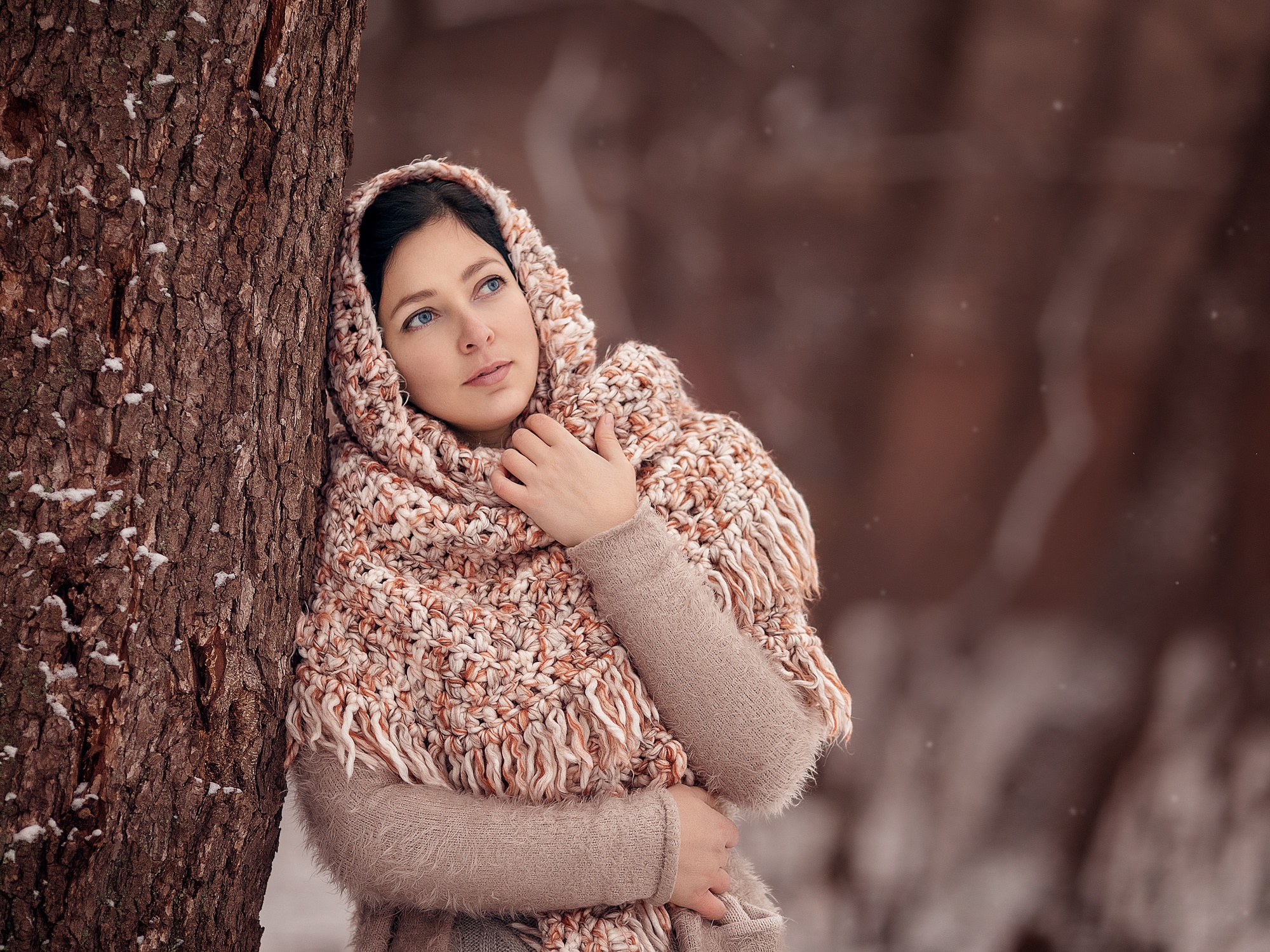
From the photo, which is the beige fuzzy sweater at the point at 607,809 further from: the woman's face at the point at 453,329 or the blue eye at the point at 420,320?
the blue eye at the point at 420,320

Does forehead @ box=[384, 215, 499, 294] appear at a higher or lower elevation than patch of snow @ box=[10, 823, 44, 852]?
higher

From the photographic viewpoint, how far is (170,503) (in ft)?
3.26

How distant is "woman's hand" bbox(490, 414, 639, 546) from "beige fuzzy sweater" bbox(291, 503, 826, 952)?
31 millimetres

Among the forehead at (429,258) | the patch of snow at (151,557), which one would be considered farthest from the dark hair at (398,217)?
the patch of snow at (151,557)

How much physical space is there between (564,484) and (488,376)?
0.65 feet

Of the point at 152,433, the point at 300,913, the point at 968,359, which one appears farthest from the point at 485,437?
the point at 300,913

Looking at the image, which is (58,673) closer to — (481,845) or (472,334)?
(481,845)

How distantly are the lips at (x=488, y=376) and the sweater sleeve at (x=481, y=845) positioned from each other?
56cm

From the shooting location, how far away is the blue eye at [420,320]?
121 cm

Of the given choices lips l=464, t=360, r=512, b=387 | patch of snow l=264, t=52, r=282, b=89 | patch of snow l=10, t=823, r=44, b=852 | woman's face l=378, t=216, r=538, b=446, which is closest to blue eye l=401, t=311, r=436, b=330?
woman's face l=378, t=216, r=538, b=446

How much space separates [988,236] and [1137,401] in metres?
0.66

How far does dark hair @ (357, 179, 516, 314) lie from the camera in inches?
47.6

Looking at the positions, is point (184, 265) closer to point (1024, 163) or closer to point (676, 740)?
point (676, 740)

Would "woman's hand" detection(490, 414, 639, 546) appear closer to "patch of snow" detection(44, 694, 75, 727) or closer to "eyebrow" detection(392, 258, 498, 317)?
"eyebrow" detection(392, 258, 498, 317)
